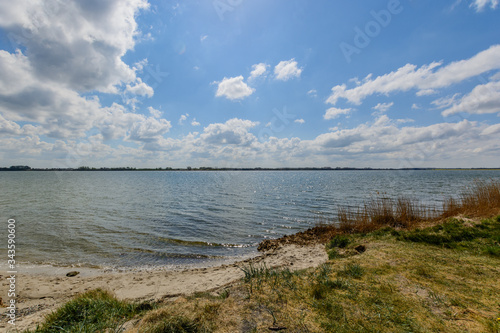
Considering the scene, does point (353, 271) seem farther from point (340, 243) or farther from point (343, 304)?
point (340, 243)

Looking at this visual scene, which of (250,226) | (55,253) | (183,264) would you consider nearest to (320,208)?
(250,226)

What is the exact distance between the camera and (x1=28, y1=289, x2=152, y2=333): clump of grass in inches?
177

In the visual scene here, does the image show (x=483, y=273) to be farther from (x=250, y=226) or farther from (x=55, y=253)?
(x=55, y=253)

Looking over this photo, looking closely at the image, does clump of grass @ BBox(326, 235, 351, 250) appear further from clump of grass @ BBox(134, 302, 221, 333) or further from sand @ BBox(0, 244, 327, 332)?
clump of grass @ BBox(134, 302, 221, 333)

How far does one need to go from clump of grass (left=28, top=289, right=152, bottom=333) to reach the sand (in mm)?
1861

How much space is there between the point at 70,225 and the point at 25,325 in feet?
52.9

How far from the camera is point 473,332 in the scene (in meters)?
3.75

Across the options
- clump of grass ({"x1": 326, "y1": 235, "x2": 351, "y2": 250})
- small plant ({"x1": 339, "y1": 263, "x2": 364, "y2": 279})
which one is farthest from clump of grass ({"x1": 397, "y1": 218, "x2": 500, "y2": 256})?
small plant ({"x1": 339, "y1": 263, "x2": 364, "y2": 279})

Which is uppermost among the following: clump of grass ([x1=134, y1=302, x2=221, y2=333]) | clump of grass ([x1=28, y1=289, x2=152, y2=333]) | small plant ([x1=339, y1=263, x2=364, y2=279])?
clump of grass ([x1=134, y1=302, x2=221, y2=333])

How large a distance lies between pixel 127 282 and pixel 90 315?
517 cm

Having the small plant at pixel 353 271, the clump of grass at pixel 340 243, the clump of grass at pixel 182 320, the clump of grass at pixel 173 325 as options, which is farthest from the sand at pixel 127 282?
the clump of grass at pixel 173 325

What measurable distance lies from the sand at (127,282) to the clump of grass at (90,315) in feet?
6.11

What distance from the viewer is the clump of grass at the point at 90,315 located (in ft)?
14.8

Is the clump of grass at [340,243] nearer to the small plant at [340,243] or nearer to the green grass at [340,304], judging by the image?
the small plant at [340,243]
